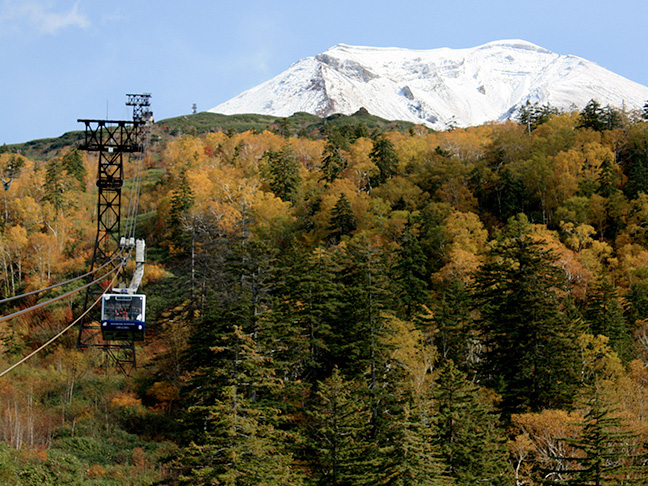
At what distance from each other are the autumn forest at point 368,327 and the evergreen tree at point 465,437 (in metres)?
0.10

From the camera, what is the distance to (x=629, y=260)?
173 feet

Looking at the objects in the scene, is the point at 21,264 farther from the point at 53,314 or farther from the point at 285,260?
the point at 285,260

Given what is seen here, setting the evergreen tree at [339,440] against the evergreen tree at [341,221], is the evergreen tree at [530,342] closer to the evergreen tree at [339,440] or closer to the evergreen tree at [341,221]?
the evergreen tree at [339,440]

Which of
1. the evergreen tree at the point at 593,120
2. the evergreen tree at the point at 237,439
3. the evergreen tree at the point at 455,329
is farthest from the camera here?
the evergreen tree at the point at 593,120

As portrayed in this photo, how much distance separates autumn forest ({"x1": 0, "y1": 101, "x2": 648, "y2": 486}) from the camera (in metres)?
25.9

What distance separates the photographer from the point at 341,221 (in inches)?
2511

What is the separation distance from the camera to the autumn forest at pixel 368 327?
2588 cm

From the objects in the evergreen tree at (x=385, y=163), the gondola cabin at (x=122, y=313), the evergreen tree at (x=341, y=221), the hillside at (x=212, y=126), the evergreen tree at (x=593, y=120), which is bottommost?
the gondola cabin at (x=122, y=313)

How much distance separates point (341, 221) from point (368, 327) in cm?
3139

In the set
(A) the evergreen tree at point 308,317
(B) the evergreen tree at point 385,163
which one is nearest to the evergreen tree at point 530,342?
(A) the evergreen tree at point 308,317

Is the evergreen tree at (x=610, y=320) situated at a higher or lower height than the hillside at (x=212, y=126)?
lower

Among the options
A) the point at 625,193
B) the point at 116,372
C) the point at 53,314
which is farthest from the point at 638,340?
the point at 53,314

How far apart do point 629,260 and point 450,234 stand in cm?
1486

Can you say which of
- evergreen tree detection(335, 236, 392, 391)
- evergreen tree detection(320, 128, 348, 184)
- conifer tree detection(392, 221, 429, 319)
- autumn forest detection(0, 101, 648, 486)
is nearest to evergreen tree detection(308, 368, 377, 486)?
autumn forest detection(0, 101, 648, 486)
